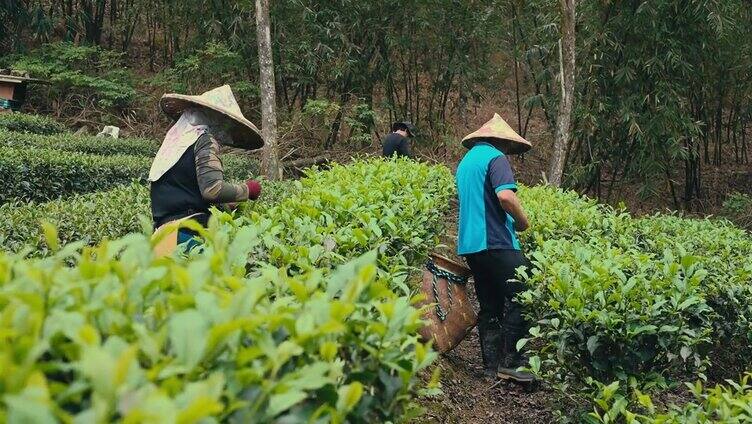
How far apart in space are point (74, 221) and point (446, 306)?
222 cm

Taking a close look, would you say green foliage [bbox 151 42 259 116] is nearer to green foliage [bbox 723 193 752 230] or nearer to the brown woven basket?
green foliage [bbox 723 193 752 230]

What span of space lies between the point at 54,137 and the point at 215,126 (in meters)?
7.87

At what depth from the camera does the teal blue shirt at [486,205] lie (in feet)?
12.5

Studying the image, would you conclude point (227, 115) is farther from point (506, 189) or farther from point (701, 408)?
point (701, 408)

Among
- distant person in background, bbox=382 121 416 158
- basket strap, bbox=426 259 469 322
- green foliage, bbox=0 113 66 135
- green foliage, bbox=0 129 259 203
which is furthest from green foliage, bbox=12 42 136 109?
basket strap, bbox=426 259 469 322

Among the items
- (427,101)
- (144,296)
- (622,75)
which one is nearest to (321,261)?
(144,296)

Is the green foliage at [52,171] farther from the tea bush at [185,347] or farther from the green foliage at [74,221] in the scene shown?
the tea bush at [185,347]

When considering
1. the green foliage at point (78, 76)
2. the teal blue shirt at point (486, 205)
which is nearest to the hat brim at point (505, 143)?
the teal blue shirt at point (486, 205)

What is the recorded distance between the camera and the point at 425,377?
373 cm

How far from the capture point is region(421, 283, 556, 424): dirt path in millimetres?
3574

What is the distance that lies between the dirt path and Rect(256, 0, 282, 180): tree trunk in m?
5.83

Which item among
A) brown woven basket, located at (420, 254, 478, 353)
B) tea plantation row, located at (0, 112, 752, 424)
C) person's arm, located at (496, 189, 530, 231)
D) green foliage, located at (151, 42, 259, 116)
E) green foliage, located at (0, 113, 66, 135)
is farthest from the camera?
green foliage, located at (151, 42, 259, 116)

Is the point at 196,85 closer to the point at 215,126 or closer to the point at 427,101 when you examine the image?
the point at 427,101

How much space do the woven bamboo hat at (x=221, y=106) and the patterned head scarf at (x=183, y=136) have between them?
0.18 feet
